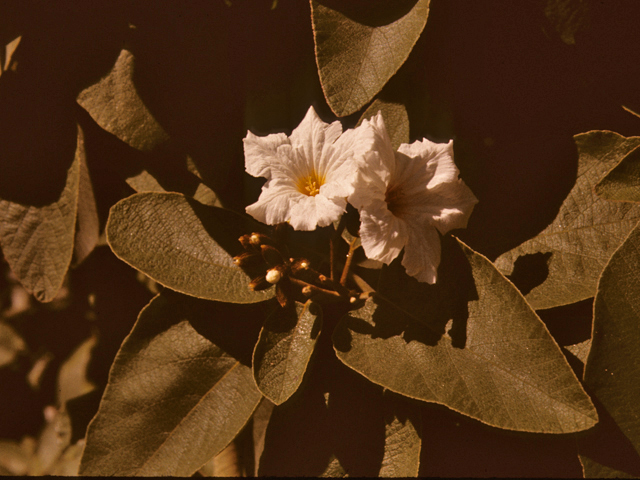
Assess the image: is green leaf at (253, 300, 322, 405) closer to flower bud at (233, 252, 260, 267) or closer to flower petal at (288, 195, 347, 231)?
flower bud at (233, 252, 260, 267)

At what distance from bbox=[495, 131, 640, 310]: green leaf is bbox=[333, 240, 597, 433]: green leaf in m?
0.20

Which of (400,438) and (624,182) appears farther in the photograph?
(400,438)

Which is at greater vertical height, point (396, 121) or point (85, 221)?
point (396, 121)

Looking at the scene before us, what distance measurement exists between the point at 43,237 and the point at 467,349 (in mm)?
1541

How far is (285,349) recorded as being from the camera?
1.46m

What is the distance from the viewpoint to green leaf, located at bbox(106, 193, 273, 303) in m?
1.46

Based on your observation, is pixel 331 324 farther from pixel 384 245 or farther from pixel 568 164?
pixel 568 164

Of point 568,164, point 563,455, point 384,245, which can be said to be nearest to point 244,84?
point 384,245

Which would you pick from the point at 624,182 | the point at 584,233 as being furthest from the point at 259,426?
the point at 624,182

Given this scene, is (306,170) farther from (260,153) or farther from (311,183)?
(260,153)

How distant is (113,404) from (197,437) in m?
0.30

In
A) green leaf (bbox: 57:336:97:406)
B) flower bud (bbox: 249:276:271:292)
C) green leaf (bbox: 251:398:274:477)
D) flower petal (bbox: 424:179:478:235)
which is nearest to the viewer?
flower petal (bbox: 424:179:478:235)

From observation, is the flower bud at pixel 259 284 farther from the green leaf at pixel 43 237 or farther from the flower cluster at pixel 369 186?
the green leaf at pixel 43 237

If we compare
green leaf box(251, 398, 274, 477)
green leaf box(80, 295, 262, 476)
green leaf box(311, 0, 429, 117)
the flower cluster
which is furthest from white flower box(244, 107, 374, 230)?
green leaf box(251, 398, 274, 477)
